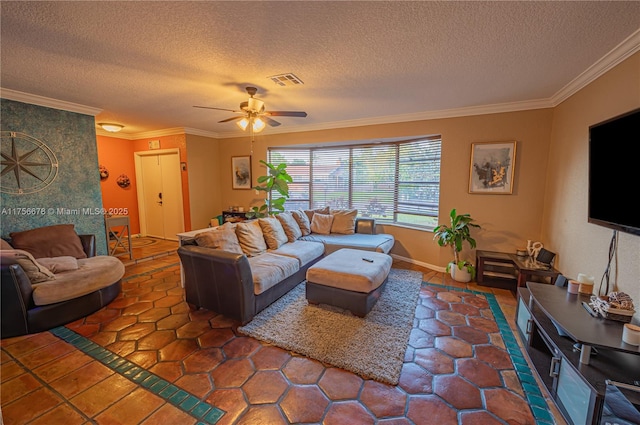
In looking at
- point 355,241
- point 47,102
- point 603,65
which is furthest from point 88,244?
point 603,65

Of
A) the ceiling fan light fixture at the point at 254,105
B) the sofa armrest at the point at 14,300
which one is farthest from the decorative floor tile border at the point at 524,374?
the sofa armrest at the point at 14,300

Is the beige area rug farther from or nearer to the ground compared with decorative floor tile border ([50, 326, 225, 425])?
farther from the ground

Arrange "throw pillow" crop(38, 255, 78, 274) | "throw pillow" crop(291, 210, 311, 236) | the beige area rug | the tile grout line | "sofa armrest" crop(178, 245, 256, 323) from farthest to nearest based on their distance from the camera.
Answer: "throw pillow" crop(291, 210, 311, 236) → "throw pillow" crop(38, 255, 78, 274) → "sofa armrest" crop(178, 245, 256, 323) → the beige area rug → the tile grout line

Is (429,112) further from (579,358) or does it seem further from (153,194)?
(153,194)

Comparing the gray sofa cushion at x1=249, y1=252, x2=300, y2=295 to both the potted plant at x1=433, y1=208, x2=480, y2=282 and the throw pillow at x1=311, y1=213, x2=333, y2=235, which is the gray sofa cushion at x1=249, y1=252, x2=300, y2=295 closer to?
the throw pillow at x1=311, y1=213, x2=333, y2=235

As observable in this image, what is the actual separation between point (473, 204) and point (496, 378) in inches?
101

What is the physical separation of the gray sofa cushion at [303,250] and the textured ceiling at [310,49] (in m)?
2.08

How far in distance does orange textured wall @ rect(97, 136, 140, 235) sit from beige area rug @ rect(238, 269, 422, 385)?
516cm

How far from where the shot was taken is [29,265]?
2.45 m

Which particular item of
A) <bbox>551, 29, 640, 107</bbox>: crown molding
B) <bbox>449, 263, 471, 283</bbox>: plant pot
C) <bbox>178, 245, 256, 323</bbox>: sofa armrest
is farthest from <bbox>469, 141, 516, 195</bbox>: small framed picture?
<bbox>178, 245, 256, 323</bbox>: sofa armrest

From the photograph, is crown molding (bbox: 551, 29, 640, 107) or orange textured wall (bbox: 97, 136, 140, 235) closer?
crown molding (bbox: 551, 29, 640, 107)

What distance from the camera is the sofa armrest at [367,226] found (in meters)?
4.69

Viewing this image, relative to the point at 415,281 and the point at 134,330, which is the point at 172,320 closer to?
the point at 134,330

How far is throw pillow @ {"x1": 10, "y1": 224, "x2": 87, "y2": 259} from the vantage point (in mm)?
3086
